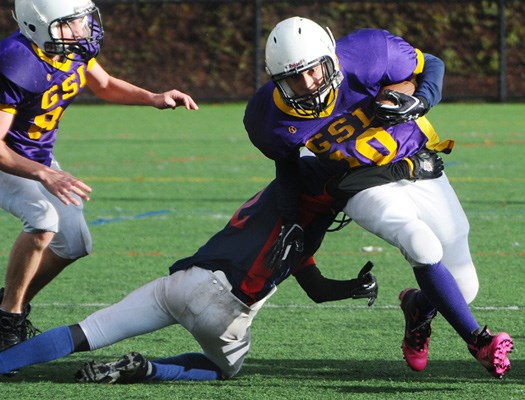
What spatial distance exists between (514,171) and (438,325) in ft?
15.5

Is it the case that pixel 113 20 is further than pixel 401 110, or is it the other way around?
pixel 113 20

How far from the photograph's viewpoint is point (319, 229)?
4355 millimetres

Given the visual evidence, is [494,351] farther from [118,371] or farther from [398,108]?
[118,371]

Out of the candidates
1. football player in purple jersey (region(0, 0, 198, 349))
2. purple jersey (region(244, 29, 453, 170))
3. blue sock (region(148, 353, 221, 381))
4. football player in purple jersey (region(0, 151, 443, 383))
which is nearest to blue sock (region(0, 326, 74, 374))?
football player in purple jersey (region(0, 151, 443, 383))

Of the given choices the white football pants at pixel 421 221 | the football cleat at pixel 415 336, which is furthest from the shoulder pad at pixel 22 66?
the football cleat at pixel 415 336

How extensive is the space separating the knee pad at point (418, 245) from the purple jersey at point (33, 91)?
1538 millimetres

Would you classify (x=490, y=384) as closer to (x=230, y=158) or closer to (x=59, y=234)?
(x=59, y=234)

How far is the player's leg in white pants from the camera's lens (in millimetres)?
4031

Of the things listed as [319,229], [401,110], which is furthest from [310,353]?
[401,110]

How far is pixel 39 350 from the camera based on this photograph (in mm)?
3961

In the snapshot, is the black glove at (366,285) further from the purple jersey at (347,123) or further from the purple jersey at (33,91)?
the purple jersey at (33,91)

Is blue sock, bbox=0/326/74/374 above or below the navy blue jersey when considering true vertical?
below

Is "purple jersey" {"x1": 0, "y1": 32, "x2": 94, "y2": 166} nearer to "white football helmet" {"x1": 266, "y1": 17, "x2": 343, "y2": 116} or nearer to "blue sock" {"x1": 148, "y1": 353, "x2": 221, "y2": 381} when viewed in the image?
"white football helmet" {"x1": 266, "y1": 17, "x2": 343, "y2": 116}

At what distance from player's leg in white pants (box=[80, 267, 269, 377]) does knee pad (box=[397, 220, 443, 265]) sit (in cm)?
62
